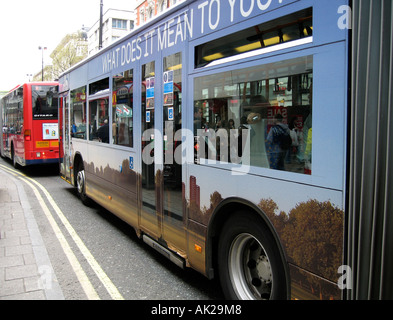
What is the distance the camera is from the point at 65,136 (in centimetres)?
970

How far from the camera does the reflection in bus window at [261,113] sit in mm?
2453

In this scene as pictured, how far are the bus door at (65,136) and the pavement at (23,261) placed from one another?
5.79 ft

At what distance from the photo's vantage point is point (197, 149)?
3.65 metres

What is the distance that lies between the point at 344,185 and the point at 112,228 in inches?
206

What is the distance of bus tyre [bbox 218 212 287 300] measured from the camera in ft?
9.04

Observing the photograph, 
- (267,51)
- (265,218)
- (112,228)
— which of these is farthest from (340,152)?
(112,228)

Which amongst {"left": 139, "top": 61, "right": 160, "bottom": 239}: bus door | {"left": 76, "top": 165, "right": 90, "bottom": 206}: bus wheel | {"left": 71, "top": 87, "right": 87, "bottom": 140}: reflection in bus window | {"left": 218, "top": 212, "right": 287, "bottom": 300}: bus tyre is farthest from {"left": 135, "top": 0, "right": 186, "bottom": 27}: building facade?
{"left": 218, "top": 212, "right": 287, "bottom": 300}: bus tyre

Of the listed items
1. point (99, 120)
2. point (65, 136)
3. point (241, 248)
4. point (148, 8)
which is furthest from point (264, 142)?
point (148, 8)

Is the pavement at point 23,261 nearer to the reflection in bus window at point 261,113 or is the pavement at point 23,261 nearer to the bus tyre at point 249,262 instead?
the bus tyre at point 249,262

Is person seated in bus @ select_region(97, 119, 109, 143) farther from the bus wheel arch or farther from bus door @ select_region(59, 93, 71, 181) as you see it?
the bus wheel arch

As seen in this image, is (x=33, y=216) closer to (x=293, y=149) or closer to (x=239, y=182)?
(x=239, y=182)

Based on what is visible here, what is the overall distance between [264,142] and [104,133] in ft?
14.0

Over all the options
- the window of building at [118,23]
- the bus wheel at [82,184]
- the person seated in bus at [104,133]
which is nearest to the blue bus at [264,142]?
the person seated in bus at [104,133]

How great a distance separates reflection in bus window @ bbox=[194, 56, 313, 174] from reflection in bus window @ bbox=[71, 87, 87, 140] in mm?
4858
